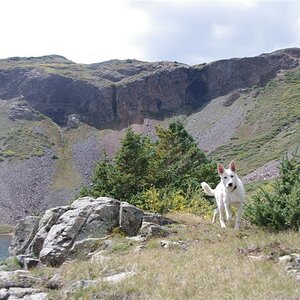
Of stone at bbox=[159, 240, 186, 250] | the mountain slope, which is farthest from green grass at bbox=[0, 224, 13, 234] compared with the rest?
stone at bbox=[159, 240, 186, 250]

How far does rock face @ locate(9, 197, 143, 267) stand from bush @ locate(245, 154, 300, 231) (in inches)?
Answer: 147

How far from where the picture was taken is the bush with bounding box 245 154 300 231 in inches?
503

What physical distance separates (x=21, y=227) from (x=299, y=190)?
10.1m

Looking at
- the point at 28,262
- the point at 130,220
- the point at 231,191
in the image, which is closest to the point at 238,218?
the point at 231,191

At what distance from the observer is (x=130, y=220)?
49.9 ft

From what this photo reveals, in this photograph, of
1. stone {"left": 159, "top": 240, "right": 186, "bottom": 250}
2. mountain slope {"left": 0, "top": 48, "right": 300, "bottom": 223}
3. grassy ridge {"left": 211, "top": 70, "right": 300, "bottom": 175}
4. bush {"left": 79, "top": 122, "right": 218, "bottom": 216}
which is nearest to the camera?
stone {"left": 159, "top": 240, "right": 186, "bottom": 250}

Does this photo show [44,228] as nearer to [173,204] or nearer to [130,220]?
[130,220]

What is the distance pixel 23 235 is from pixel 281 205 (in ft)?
30.4

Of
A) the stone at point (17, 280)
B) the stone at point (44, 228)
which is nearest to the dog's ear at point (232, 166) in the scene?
the stone at point (44, 228)

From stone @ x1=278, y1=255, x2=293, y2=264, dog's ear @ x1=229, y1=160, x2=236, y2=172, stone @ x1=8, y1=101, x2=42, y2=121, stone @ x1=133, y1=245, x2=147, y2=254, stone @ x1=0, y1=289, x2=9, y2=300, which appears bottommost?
stone @ x1=0, y1=289, x2=9, y2=300

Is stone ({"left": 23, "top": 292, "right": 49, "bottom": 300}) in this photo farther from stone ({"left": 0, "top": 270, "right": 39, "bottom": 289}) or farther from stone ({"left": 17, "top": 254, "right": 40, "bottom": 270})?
stone ({"left": 17, "top": 254, "right": 40, "bottom": 270})

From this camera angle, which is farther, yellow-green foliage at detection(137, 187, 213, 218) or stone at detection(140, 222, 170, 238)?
yellow-green foliage at detection(137, 187, 213, 218)

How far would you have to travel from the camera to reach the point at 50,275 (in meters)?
10.9

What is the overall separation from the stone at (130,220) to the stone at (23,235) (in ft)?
12.9
